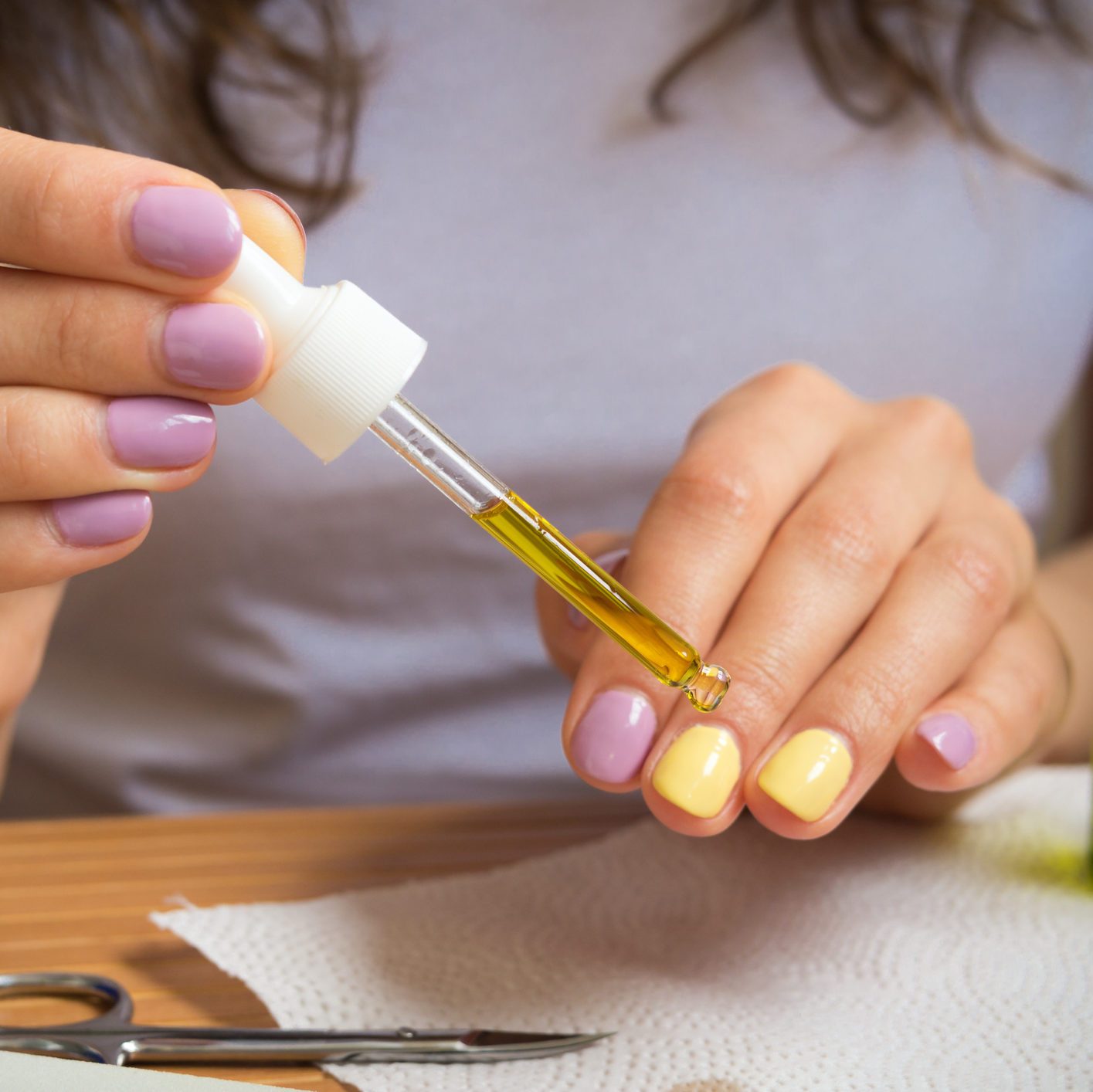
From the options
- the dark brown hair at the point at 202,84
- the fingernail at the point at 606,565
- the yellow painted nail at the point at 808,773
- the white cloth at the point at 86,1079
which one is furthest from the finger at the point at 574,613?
the dark brown hair at the point at 202,84

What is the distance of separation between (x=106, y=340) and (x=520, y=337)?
0.45m

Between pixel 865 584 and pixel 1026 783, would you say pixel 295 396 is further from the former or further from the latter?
pixel 1026 783

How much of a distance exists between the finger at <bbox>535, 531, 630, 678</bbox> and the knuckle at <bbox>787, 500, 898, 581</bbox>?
0.23ft

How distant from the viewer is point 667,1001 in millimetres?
378

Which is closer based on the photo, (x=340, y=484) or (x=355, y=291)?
(x=355, y=291)

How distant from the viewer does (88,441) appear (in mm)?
312

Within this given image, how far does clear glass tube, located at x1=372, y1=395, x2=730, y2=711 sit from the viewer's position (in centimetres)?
34

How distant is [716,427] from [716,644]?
96 millimetres

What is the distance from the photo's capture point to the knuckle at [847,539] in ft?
1.35

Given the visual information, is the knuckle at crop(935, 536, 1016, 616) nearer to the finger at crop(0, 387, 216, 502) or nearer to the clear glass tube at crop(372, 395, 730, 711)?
the clear glass tube at crop(372, 395, 730, 711)

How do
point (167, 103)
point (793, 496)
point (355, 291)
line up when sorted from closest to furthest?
1. point (355, 291)
2. point (793, 496)
3. point (167, 103)

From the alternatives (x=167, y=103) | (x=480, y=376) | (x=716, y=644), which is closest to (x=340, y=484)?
(x=480, y=376)

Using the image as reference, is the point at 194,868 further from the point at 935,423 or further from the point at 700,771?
the point at 935,423

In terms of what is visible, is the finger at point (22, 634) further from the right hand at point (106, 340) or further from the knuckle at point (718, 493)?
the knuckle at point (718, 493)
